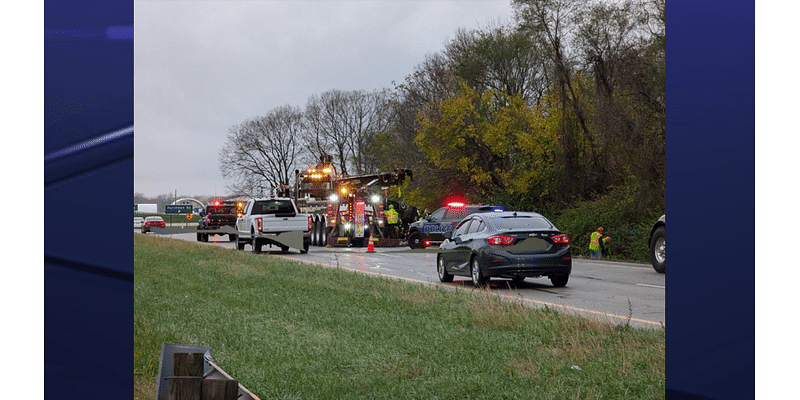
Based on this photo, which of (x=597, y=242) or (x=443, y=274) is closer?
(x=443, y=274)

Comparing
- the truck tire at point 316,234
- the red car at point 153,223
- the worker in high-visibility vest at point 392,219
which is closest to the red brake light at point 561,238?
the worker in high-visibility vest at point 392,219

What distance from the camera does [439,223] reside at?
885 inches

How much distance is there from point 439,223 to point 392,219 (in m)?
9.06

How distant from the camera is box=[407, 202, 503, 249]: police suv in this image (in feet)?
66.2

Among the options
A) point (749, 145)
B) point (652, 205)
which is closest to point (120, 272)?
point (749, 145)

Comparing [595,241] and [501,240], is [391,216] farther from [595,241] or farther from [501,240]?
[501,240]

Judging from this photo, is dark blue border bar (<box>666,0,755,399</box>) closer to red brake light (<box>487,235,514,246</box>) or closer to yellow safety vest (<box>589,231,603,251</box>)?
red brake light (<box>487,235,514,246</box>)

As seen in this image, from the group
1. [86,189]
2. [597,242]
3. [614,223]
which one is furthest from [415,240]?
[86,189]

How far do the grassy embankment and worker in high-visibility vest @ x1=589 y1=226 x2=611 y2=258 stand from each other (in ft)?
21.0

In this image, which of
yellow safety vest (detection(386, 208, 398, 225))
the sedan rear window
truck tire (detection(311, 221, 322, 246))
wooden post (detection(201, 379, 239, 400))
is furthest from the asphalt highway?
truck tire (detection(311, 221, 322, 246))

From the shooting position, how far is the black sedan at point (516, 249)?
13703 millimetres

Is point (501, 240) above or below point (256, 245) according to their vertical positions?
above

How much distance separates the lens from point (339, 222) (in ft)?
101

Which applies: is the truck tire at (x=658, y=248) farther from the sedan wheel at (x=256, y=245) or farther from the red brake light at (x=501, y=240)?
the sedan wheel at (x=256, y=245)
